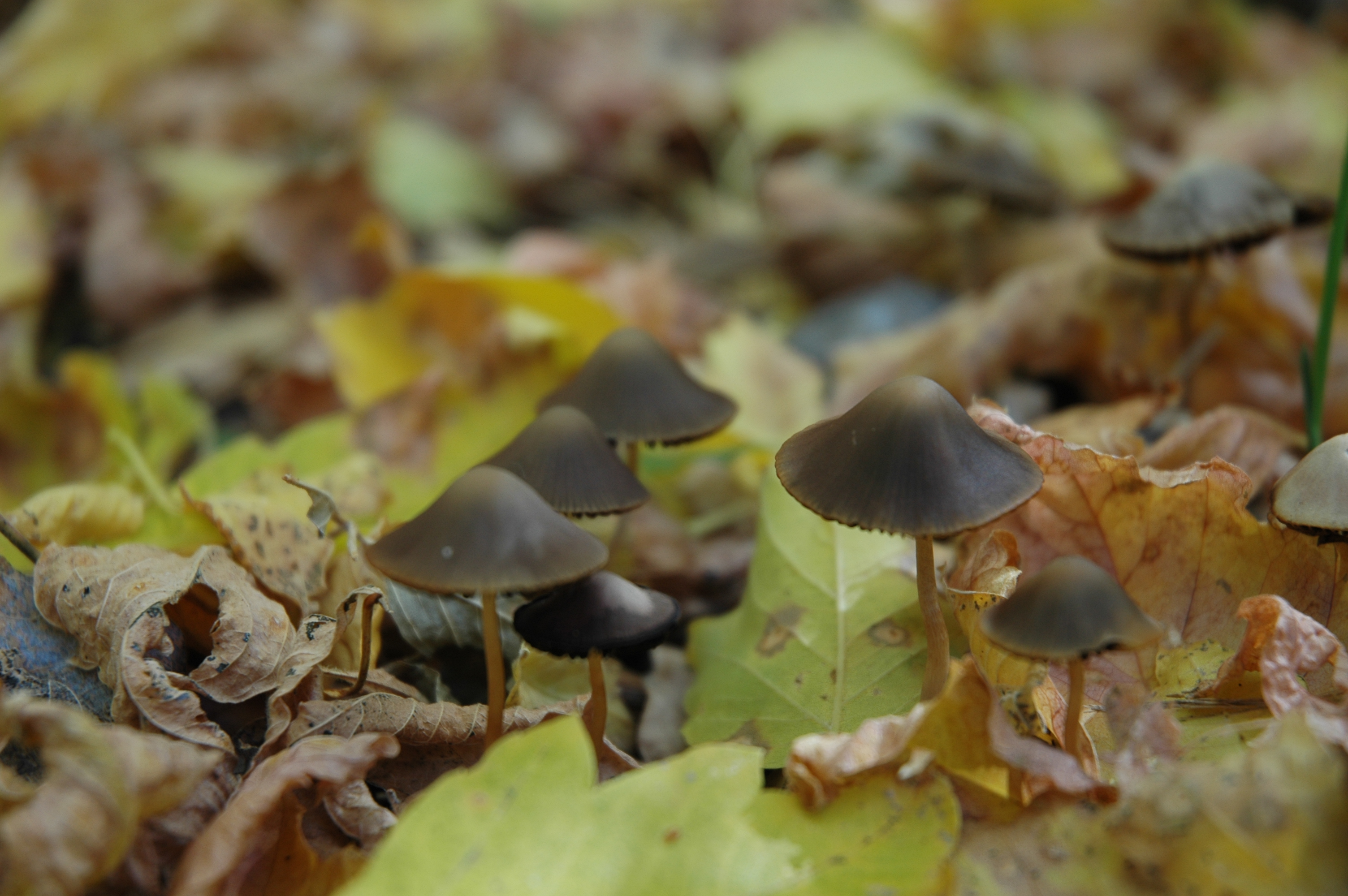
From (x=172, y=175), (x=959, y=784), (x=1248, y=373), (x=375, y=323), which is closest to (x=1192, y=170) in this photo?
(x=1248, y=373)

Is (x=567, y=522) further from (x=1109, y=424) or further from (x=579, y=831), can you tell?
(x=1109, y=424)

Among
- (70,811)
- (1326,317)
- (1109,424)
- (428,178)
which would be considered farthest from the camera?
(428,178)

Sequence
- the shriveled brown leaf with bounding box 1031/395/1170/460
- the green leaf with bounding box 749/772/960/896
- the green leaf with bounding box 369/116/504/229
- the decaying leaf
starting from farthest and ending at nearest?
1. the green leaf with bounding box 369/116/504/229
2. the shriveled brown leaf with bounding box 1031/395/1170/460
3. the green leaf with bounding box 749/772/960/896
4. the decaying leaf

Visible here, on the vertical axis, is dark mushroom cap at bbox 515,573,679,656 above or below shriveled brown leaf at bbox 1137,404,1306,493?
above

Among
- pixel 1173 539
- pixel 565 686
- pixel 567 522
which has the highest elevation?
pixel 567 522

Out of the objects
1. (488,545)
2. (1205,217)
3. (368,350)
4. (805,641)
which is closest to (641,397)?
(805,641)

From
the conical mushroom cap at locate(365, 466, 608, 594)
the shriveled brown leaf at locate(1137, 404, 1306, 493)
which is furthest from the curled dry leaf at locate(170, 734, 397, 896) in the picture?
the shriveled brown leaf at locate(1137, 404, 1306, 493)

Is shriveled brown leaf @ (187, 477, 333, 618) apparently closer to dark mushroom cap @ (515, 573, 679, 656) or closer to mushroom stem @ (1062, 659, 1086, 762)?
dark mushroom cap @ (515, 573, 679, 656)

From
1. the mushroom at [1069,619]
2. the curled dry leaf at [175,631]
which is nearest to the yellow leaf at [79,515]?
the curled dry leaf at [175,631]
